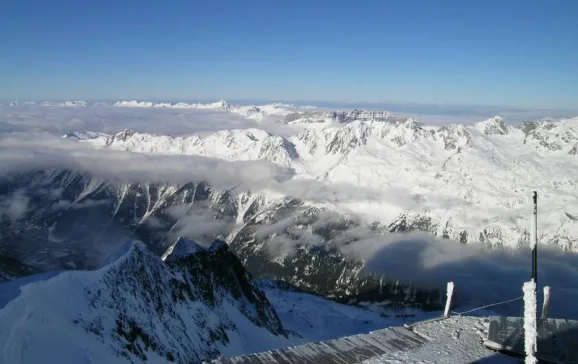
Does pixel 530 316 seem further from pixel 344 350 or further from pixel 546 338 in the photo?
pixel 546 338

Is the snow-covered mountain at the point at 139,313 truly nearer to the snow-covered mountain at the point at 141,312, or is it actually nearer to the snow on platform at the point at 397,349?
the snow-covered mountain at the point at 141,312

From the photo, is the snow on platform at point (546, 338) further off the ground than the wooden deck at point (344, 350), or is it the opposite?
the snow on platform at point (546, 338)

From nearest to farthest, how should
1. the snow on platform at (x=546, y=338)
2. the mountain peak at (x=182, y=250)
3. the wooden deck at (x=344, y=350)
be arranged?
the wooden deck at (x=344, y=350) < the snow on platform at (x=546, y=338) < the mountain peak at (x=182, y=250)

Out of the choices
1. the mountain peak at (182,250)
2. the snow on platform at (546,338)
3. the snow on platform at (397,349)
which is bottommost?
the mountain peak at (182,250)

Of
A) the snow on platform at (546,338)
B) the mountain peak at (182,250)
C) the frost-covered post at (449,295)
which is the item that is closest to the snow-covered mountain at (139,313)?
the mountain peak at (182,250)

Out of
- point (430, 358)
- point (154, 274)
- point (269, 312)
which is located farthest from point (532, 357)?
point (269, 312)

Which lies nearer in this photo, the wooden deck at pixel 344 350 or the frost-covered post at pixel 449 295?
the wooden deck at pixel 344 350

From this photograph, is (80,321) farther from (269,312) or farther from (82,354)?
(269,312)
